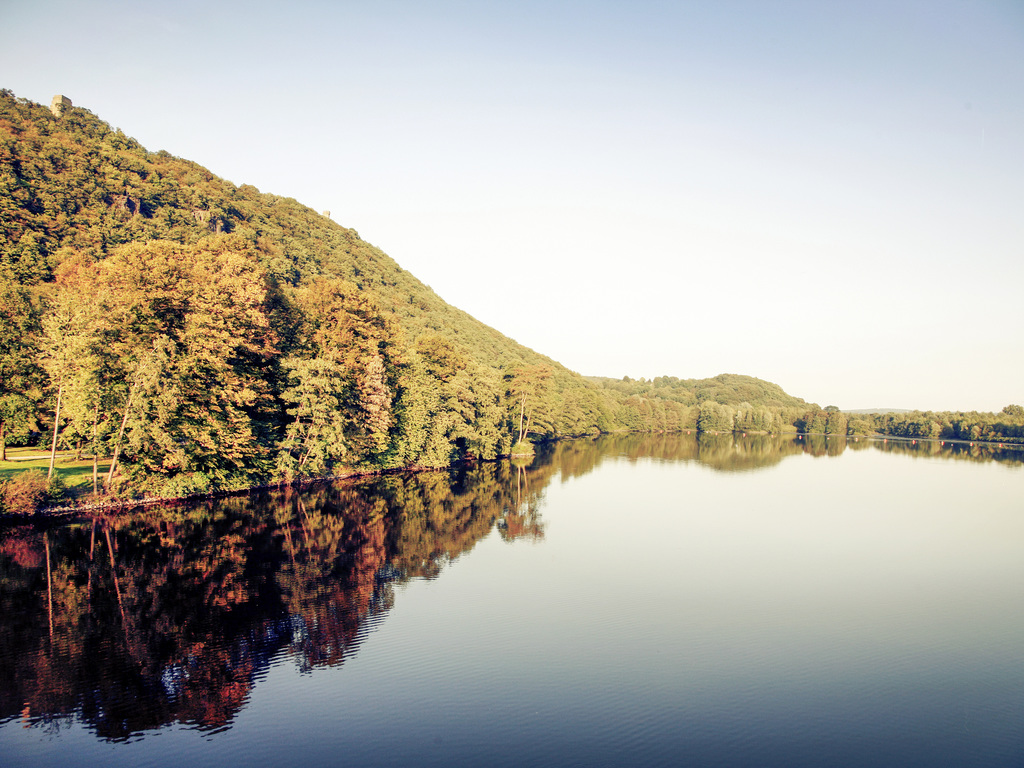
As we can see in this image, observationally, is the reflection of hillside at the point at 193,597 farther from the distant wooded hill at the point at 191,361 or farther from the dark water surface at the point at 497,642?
the distant wooded hill at the point at 191,361

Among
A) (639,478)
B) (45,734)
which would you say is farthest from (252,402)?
(639,478)

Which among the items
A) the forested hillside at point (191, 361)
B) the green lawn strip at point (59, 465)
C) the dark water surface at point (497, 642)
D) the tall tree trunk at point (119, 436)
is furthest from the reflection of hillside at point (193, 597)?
the green lawn strip at point (59, 465)

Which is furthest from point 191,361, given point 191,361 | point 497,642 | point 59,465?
point 497,642

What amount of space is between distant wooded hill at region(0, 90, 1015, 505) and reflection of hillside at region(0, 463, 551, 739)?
6.04 metres

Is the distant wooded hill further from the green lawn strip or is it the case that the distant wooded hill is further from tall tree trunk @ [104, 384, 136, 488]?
the green lawn strip

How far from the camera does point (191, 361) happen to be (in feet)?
117

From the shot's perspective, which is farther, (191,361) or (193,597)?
(191,361)

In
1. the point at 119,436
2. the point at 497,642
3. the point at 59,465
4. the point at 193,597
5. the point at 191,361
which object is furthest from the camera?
the point at 59,465

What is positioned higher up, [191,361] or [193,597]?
[191,361]

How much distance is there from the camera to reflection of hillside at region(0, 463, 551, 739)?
1420 cm

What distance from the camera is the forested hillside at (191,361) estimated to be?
3403 cm

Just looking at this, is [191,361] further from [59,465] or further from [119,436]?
[59,465]

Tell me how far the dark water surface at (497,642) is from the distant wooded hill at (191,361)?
698cm

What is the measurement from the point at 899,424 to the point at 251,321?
710 feet
